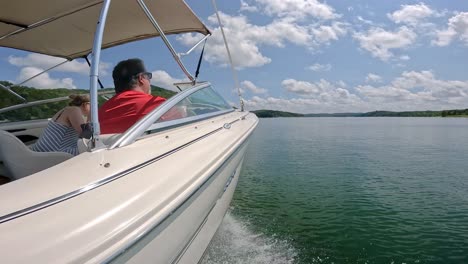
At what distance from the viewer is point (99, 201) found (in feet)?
4.15

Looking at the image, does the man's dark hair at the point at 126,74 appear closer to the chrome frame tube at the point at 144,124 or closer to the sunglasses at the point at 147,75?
the sunglasses at the point at 147,75

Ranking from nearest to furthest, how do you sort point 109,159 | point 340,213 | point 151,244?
point 151,244 < point 109,159 < point 340,213

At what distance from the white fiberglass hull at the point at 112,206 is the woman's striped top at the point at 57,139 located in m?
1.03

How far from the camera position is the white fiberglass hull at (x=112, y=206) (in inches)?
39.9

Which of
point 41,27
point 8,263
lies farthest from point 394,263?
point 41,27

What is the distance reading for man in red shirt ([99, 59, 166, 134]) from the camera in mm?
2443

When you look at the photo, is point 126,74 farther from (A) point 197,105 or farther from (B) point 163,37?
(A) point 197,105

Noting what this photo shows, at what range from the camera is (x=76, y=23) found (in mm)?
4230

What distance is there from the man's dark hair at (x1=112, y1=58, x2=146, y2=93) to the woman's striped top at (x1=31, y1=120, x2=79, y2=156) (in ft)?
1.79

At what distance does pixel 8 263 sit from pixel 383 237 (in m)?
5.47

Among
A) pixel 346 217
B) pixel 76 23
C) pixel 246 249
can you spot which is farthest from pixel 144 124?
pixel 346 217

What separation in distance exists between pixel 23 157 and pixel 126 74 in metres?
1.04

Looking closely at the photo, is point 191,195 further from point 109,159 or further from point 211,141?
point 211,141

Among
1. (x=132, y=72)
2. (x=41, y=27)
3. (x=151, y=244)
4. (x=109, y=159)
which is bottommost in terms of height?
(x=151, y=244)
